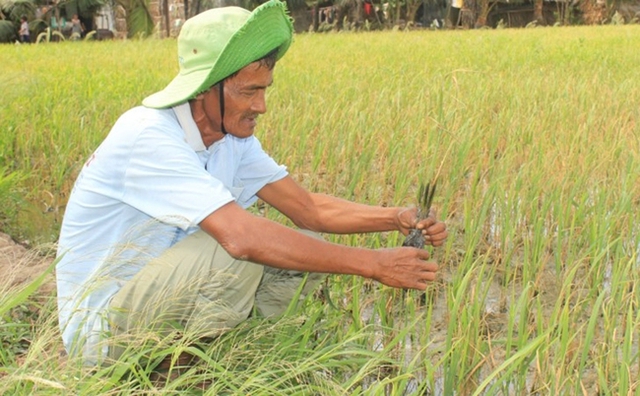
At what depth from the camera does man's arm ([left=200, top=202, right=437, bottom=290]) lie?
1.79 meters

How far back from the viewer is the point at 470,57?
309 inches

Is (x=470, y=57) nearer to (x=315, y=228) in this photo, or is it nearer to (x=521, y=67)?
(x=521, y=67)

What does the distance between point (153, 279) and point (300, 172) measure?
2.05 m

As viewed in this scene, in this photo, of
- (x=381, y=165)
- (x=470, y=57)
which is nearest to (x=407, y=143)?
(x=381, y=165)

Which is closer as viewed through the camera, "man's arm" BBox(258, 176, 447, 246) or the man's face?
the man's face

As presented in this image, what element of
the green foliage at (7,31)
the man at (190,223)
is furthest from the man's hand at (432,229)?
the green foliage at (7,31)

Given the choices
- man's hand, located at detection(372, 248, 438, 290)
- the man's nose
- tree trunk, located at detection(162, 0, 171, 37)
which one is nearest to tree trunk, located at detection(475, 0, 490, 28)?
tree trunk, located at detection(162, 0, 171, 37)

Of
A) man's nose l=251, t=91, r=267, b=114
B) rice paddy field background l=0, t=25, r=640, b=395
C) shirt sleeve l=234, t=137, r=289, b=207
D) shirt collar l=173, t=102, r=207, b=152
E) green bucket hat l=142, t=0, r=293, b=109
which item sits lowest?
rice paddy field background l=0, t=25, r=640, b=395

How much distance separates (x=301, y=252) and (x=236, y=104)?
1.20 ft

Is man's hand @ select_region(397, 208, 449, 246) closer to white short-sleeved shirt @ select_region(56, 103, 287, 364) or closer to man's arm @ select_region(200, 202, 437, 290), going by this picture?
man's arm @ select_region(200, 202, 437, 290)

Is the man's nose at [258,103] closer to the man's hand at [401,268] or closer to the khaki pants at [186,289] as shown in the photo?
the khaki pants at [186,289]

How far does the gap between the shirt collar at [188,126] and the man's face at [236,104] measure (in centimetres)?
3

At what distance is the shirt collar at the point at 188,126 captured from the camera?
6.45 ft

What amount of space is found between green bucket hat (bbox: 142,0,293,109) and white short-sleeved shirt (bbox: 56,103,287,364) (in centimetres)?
7
